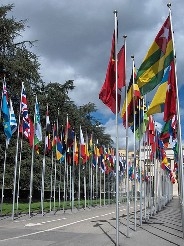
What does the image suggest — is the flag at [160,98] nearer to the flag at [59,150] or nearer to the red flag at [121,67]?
the red flag at [121,67]

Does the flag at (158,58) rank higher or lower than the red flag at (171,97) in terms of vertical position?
higher

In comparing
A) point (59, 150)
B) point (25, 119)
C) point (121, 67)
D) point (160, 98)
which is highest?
→ point (121, 67)

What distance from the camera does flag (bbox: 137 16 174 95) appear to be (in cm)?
1345

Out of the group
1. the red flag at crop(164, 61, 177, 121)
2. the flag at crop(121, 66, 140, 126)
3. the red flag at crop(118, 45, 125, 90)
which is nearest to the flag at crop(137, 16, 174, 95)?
the red flag at crop(164, 61, 177, 121)

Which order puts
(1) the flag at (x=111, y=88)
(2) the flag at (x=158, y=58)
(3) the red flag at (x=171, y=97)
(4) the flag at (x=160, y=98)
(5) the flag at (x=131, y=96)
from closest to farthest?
(3) the red flag at (x=171, y=97) < (2) the flag at (x=158, y=58) < (4) the flag at (x=160, y=98) < (1) the flag at (x=111, y=88) < (5) the flag at (x=131, y=96)

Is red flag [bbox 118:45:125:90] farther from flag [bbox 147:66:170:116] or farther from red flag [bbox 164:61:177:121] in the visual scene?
red flag [bbox 164:61:177:121]

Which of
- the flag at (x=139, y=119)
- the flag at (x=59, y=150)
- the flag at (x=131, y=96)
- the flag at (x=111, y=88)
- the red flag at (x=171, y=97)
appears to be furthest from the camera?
the flag at (x=59, y=150)

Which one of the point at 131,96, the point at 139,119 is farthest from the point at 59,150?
the point at 131,96

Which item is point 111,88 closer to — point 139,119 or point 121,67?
point 121,67

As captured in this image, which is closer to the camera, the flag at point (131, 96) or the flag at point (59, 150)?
the flag at point (131, 96)

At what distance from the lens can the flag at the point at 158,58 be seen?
44.1 feet

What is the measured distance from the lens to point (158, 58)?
44.9 ft

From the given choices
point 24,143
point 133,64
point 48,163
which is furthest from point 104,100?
point 48,163

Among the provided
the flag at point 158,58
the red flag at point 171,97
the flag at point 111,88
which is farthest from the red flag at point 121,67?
the red flag at point 171,97
